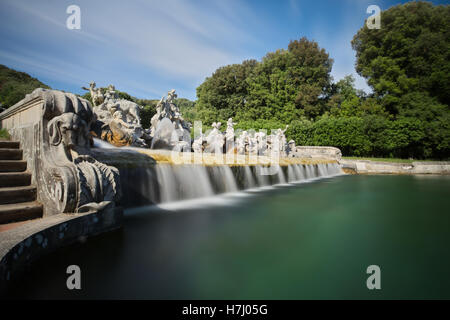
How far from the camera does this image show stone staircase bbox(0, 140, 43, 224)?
305 cm

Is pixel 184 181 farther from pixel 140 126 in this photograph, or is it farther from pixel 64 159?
pixel 140 126

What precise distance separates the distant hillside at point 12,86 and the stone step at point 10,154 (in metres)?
17.9

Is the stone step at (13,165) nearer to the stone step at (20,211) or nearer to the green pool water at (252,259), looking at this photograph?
the stone step at (20,211)

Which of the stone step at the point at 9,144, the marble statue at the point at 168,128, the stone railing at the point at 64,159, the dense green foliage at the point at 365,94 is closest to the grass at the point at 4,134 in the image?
the stone step at the point at 9,144

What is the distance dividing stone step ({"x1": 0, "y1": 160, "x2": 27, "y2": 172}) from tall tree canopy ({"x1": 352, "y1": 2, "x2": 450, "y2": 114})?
3456 centimetres

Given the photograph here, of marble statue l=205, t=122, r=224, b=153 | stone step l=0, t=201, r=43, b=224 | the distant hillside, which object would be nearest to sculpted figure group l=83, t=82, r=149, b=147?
marble statue l=205, t=122, r=224, b=153

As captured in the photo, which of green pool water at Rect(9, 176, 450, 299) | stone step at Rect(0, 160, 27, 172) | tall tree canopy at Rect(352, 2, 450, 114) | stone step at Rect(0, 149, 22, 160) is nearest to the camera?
green pool water at Rect(9, 176, 450, 299)

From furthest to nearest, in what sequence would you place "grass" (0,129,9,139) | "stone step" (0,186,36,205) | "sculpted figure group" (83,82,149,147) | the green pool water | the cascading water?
"sculpted figure group" (83,82,149,147), the cascading water, "grass" (0,129,9,139), "stone step" (0,186,36,205), the green pool water

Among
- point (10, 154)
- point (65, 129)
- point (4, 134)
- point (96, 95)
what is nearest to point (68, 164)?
point (65, 129)

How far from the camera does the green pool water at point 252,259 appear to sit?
223cm

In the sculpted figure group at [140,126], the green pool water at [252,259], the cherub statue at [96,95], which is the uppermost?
the cherub statue at [96,95]

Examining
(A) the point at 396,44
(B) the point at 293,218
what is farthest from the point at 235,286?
(A) the point at 396,44

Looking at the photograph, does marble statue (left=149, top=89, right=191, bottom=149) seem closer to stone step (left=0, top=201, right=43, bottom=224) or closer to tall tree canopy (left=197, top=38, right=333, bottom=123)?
stone step (left=0, top=201, right=43, bottom=224)

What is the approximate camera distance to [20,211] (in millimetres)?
3088
